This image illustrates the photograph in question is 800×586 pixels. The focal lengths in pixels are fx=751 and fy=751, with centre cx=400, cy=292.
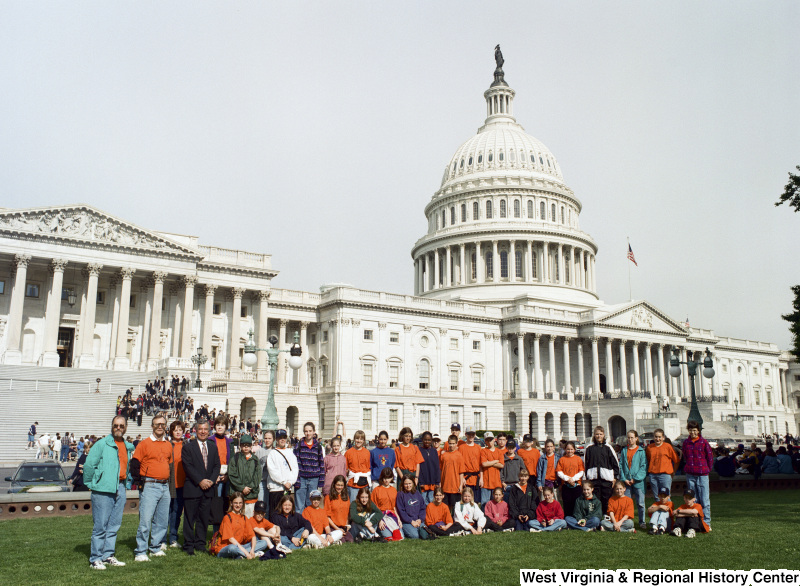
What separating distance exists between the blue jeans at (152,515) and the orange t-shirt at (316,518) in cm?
268

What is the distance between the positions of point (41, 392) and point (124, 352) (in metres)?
9.81

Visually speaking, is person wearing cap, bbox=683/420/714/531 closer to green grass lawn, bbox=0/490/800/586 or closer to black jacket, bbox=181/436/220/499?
green grass lawn, bbox=0/490/800/586

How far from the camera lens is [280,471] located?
15219mm

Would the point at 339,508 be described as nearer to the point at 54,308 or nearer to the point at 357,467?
the point at 357,467

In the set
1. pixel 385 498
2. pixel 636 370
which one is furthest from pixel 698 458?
Result: pixel 636 370

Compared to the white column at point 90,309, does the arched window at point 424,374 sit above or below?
below

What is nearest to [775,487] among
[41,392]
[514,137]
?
[41,392]

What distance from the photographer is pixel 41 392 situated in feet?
148

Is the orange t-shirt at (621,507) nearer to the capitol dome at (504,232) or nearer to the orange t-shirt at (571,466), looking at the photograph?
the orange t-shirt at (571,466)

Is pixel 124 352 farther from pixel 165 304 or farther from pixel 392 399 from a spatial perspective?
pixel 392 399

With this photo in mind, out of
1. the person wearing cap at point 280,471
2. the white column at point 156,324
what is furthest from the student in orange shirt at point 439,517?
the white column at point 156,324

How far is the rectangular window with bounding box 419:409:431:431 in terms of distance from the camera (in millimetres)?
70938

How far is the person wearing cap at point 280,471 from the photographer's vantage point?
49.9 feet

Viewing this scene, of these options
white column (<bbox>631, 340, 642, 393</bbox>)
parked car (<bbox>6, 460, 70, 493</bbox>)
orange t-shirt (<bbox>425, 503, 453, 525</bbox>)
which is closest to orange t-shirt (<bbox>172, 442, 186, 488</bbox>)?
orange t-shirt (<bbox>425, 503, 453, 525</bbox>)
